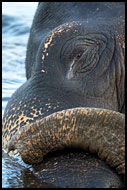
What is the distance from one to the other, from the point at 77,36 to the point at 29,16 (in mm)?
7921

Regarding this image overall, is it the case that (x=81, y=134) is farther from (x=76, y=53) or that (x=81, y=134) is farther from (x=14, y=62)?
(x=14, y=62)

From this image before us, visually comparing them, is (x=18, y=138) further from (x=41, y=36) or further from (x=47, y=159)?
(x=41, y=36)

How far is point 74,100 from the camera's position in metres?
4.41

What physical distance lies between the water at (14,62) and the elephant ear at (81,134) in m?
0.29

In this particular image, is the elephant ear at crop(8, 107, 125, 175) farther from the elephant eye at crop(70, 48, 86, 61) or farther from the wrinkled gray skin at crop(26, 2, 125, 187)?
the elephant eye at crop(70, 48, 86, 61)

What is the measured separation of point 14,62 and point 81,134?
548 cm

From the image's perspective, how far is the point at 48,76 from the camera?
4.54 meters

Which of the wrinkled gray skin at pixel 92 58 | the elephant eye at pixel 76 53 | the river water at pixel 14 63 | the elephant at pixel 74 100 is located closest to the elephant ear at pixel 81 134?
the elephant at pixel 74 100

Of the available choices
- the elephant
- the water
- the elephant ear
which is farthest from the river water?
the elephant ear

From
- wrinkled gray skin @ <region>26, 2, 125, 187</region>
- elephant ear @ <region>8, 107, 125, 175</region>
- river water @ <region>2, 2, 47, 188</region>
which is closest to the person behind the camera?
elephant ear @ <region>8, 107, 125, 175</region>

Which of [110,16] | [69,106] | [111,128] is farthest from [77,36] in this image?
[111,128]

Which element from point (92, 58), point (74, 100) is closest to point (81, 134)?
point (74, 100)

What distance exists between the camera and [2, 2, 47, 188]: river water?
4.28m

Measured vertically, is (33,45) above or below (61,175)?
above
